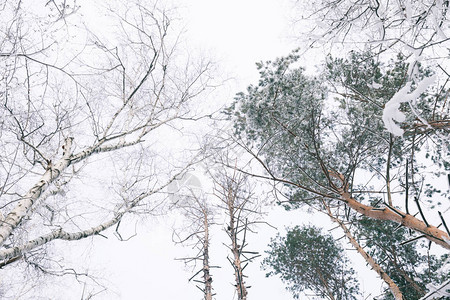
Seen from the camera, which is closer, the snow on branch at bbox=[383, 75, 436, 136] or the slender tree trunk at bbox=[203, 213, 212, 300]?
the snow on branch at bbox=[383, 75, 436, 136]

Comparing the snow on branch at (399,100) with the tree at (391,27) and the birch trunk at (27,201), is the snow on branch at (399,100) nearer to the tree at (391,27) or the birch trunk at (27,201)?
the tree at (391,27)

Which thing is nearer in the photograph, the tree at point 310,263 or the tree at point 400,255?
the tree at point 400,255

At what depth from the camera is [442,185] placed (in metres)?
5.99

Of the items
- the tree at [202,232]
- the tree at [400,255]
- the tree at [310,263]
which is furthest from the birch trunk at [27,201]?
the tree at [310,263]

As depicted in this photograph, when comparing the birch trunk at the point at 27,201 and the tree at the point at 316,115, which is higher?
the tree at the point at 316,115

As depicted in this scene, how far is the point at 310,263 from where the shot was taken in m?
9.05

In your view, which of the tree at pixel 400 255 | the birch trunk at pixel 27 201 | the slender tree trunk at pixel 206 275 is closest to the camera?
the birch trunk at pixel 27 201

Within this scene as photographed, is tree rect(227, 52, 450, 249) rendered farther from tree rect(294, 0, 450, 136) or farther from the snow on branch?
the snow on branch

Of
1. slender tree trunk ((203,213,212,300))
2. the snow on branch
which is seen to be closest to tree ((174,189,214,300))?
slender tree trunk ((203,213,212,300))

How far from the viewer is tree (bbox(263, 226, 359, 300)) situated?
9008 millimetres

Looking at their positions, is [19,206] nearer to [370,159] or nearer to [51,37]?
[51,37]

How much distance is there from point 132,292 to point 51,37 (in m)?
64.4

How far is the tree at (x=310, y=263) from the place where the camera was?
9.01 meters

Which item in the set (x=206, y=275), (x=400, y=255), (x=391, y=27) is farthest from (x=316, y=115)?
(x=400, y=255)
